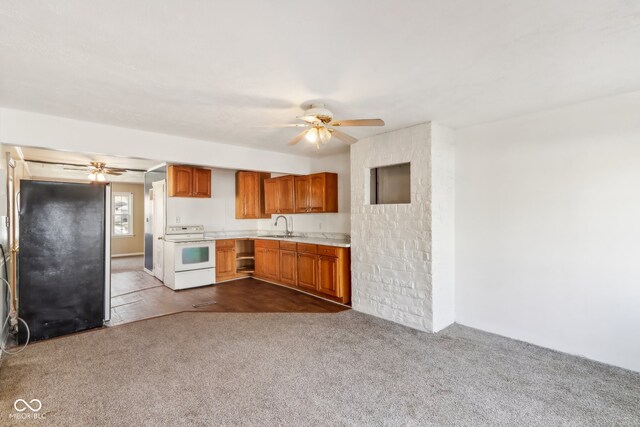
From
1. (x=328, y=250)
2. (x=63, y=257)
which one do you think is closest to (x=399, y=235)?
(x=328, y=250)

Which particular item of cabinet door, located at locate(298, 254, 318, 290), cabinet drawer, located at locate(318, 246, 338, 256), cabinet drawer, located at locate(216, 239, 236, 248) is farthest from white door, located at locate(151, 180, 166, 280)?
cabinet drawer, located at locate(318, 246, 338, 256)

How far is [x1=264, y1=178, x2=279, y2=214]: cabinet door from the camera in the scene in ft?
21.2

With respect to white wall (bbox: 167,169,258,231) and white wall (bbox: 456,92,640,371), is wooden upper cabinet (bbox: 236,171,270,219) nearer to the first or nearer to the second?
white wall (bbox: 167,169,258,231)

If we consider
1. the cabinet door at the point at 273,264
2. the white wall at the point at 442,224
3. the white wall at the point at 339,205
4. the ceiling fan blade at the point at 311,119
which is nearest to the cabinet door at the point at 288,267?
the cabinet door at the point at 273,264

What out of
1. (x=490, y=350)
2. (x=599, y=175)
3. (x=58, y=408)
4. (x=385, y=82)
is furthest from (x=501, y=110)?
(x=58, y=408)

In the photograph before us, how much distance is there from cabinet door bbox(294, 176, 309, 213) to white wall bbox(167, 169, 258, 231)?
1867mm

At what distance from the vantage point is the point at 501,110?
10.6 feet

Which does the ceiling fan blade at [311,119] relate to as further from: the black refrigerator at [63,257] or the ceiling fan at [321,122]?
the black refrigerator at [63,257]

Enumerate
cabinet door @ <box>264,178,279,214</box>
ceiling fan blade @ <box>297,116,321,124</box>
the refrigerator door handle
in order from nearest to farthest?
ceiling fan blade @ <box>297,116,321,124</box>, the refrigerator door handle, cabinet door @ <box>264,178,279,214</box>

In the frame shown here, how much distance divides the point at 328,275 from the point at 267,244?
185 cm

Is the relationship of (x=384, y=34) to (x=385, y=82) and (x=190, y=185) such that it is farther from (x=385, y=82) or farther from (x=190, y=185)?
(x=190, y=185)

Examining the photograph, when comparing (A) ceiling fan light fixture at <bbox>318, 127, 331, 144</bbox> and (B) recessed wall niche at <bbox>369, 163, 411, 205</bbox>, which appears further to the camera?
(B) recessed wall niche at <bbox>369, 163, 411, 205</bbox>

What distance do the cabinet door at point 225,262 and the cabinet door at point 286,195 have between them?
4.51 feet

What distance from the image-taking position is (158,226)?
632cm
